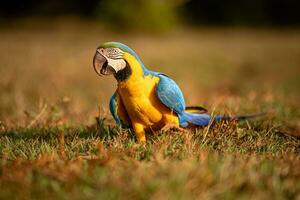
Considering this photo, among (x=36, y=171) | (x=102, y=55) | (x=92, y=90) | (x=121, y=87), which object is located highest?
(x=102, y=55)

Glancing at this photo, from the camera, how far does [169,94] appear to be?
2891mm

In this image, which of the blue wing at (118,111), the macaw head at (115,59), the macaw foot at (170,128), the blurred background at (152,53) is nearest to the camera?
the macaw head at (115,59)

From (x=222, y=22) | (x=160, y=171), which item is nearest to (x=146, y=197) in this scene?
(x=160, y=171)

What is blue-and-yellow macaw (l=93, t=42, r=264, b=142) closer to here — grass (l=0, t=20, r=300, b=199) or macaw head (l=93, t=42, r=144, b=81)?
macaw head (l=93, t=42, r=144, b=81)

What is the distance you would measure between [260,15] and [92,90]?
15115mm

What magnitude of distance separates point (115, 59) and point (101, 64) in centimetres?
12

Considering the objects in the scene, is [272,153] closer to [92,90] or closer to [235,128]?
[235,128]

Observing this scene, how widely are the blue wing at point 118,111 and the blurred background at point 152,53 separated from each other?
433mm

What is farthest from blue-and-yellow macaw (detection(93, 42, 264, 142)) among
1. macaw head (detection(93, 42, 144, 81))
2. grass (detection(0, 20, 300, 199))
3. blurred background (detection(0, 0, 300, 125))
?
blurred background (detection(0, 0, 300, 125))

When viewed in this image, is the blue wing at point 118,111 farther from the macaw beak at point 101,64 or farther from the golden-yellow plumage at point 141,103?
the macaw beak at point 101,64

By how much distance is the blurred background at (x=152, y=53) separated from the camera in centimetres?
529

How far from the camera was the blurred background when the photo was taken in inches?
208

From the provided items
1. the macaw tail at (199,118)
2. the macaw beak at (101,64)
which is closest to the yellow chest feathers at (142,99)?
the macaw beak at (101,64)

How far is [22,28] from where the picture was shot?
1750 cm
